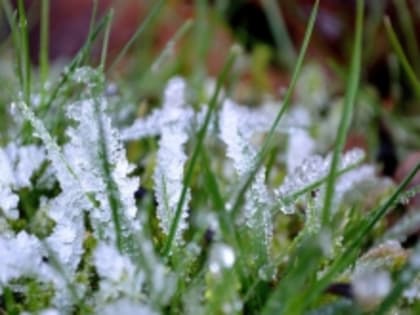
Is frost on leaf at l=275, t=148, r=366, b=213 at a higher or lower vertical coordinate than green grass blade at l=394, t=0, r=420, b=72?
lower

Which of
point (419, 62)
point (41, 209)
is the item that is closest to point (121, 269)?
point (41, 209)

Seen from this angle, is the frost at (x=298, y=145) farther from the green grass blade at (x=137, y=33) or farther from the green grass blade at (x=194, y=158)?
the green grass blade at (x=194, y=158)

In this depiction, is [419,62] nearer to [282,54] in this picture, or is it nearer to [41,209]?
[282,54]

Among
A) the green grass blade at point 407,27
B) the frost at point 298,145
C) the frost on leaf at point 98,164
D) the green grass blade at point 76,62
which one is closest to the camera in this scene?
the frost on leaf at point 98,164

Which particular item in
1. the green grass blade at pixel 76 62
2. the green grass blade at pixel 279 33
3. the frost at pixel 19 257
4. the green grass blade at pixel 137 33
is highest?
the green grass blade at pixel 279 33

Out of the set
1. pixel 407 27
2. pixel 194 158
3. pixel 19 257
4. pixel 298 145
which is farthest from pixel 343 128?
pixel 407 27

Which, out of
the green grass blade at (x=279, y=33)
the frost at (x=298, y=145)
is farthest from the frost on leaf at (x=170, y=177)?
the green grass blade at (x=279, y=33)

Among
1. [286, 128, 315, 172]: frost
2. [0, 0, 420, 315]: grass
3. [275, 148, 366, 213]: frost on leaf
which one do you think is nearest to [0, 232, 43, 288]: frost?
[0, 0, 420, 315]: grass

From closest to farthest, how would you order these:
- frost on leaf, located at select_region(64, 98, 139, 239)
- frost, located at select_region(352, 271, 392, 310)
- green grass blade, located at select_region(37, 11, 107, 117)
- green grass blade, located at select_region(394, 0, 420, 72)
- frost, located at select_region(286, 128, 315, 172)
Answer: frost, located at select_region(352, 271, 392, 310) < frost on leaf, located at select_region(64, 98, 139, 239) < green grass blade, located at select_region(37, 11, 107, 117) < frost, located at select_region(286, 128, 315, 172) < green grass blade, located at select_region(394, 0, 420, 72)

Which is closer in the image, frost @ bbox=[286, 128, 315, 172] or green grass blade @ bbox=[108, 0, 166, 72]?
green grass blade @ bbox=[108, 0, 166, 72]

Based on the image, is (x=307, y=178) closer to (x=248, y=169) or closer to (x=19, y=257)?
(x=248, y=169)

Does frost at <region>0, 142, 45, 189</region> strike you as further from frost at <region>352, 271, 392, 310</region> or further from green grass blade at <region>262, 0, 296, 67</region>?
green grass blade at <region>262, 0, 296, 67</region>

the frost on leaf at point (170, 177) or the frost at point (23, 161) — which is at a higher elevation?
the frost at point (23, 161)
